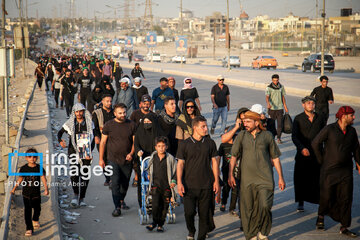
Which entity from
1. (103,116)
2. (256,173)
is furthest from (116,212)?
(256,173)

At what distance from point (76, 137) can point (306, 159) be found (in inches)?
135

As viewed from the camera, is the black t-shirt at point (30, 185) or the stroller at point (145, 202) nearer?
the black t-shirt at point (30, 185)

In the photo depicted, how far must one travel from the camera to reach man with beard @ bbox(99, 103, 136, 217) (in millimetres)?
7625

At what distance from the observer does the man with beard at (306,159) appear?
24.8 ft

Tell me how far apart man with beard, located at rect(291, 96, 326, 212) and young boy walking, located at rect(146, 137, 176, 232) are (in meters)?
1.97

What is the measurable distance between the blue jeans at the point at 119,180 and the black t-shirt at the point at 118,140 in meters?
0.08

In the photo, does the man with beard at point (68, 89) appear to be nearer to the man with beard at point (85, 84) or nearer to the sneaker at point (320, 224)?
the man with beard at point (85, 84)

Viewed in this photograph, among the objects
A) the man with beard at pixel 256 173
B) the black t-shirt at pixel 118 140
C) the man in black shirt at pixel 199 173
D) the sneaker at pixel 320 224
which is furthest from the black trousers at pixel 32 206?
the sneaker at pixel 320 224

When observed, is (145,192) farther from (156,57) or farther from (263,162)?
(156,57)

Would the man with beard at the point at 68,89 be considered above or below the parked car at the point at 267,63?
below

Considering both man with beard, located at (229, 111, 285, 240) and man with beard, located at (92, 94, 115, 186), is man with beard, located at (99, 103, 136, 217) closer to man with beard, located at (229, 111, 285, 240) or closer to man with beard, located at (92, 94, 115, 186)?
man with beard, located at (92, 94, 115, 186)

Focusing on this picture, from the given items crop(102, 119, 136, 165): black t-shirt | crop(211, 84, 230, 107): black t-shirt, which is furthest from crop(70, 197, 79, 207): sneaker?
crop(211, 84, 230, 107): black t-shirt

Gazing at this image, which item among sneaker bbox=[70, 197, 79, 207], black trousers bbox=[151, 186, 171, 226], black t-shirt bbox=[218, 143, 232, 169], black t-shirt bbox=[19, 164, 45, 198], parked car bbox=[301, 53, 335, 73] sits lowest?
sneaker bbox=[70, 197, 79, 207]

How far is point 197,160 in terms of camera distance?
6.18m
